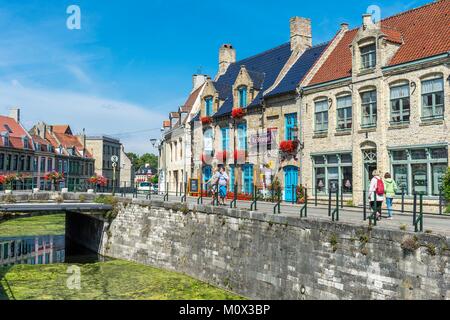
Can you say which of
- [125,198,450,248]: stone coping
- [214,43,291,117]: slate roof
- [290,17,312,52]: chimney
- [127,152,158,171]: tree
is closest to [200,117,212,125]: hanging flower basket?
[214,43,291,117]: slate roof

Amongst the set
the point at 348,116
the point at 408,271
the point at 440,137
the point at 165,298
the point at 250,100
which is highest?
the point at 250,100

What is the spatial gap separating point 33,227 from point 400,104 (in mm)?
29142

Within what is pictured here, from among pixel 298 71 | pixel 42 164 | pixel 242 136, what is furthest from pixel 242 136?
pixel 42 164

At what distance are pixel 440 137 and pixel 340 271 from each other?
9407mm

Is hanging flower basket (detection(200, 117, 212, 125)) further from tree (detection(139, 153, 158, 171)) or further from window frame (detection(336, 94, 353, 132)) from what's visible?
tree (detection(139, 153, 158, 171))

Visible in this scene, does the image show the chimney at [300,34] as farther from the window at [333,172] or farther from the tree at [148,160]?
the tree at [148,160]

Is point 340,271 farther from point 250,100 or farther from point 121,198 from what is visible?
point 250,100

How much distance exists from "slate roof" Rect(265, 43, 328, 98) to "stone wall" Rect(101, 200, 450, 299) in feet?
33.3

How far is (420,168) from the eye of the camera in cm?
1895

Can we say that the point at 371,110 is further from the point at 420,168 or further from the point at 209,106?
the point at 209,106

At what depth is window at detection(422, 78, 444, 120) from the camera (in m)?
18.1

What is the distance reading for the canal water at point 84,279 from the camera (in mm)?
15836
